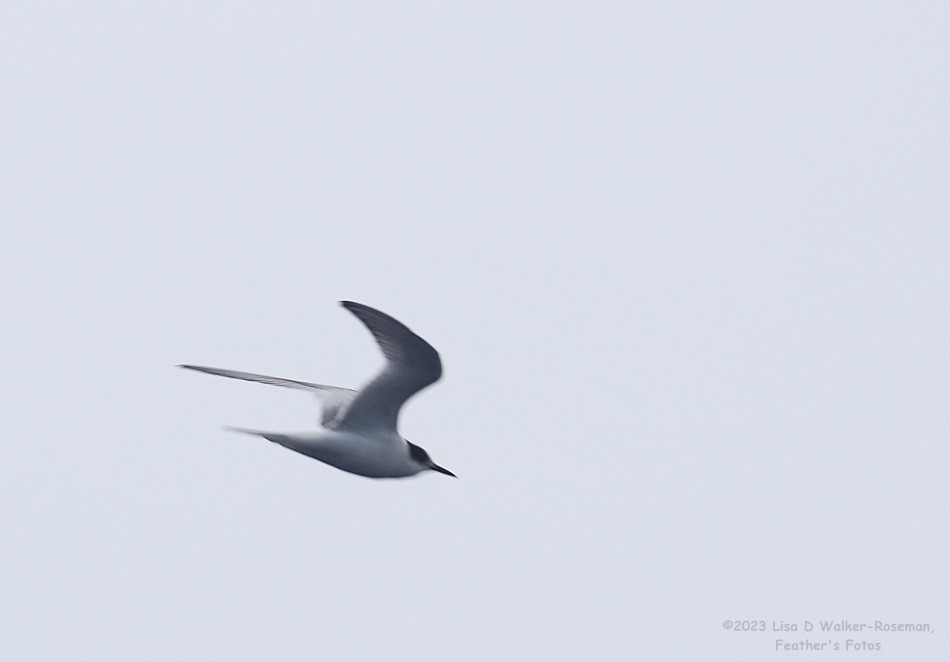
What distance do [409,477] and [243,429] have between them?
2518mm

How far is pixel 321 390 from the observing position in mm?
16906

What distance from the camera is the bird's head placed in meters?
16.8

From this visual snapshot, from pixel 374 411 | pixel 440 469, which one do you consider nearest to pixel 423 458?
pixel 440 469

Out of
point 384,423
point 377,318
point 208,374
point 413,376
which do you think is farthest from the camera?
point 208,374

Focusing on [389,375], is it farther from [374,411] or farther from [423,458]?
[423,458]

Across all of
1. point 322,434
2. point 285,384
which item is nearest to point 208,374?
point 285,384

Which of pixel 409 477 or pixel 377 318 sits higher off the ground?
pixel 377 318

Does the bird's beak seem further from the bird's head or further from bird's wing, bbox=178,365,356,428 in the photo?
bird's wing, bbox=178,365,356,428

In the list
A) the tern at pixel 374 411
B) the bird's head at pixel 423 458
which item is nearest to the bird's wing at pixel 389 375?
the tern at pixel 374 411

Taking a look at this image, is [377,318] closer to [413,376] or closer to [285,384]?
[413,376]

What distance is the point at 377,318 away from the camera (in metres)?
13.6

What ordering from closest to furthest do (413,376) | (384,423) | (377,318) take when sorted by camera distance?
(377,318), (413,376), (384,423)

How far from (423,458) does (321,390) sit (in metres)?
1.22

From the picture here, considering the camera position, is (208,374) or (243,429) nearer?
(243,429)
